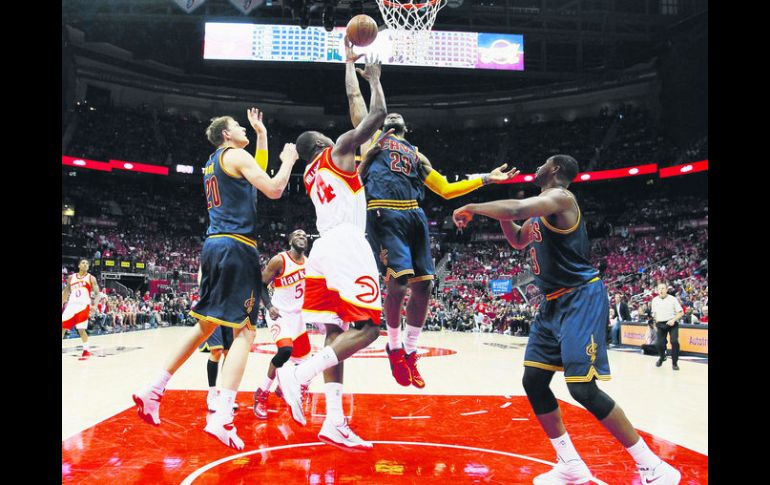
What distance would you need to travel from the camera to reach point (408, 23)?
32.9ft

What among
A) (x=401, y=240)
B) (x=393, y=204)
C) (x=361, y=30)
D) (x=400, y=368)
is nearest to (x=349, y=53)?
(x=361, y=30)

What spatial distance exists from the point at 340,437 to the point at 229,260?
1620 mm

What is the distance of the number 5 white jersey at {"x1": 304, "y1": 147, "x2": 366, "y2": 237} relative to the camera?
401 centimetres

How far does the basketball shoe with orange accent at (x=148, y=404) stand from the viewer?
4.01 metres

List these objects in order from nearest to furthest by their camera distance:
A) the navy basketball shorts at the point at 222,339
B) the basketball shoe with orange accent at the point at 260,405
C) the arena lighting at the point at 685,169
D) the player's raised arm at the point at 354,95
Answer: the player's raised arm at the point at 354,95, the basketball shoe with orange accent at the point at 260,405, the navy basketball shorts at the point at 222,339, the arena lighting at the point at 685,169

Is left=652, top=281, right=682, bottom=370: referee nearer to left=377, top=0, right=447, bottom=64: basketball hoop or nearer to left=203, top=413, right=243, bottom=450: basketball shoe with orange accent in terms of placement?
left=377, top=0, right=447, bottom=64: basketball hoop

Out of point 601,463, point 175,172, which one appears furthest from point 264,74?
point 601,463

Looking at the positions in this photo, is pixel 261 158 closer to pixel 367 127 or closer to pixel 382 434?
pixel 367 127

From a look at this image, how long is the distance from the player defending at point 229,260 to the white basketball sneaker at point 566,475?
7.29 feet

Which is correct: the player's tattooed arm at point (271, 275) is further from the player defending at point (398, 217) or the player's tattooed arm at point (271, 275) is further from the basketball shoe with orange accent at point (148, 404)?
the basketball shoe with orange accent at point (148, 404)

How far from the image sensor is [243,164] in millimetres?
4266

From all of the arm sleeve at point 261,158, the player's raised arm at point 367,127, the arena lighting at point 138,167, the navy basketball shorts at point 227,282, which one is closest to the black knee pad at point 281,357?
the navy basketball shorts at point 227,282

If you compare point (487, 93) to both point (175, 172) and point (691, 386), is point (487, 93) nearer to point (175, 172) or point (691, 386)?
point (175, 172)

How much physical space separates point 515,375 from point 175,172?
A: 25203 millimetres
